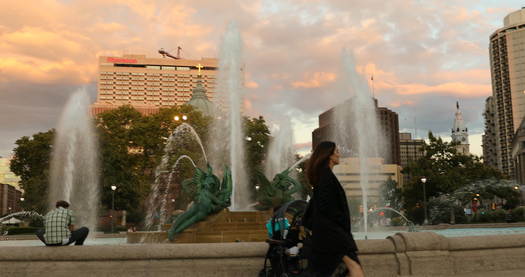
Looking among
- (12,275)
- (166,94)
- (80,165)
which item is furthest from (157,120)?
(166,94)

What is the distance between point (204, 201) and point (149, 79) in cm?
17116

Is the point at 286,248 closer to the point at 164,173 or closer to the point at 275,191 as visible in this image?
the point at 275,191

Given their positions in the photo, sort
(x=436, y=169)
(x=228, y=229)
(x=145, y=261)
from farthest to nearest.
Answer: (x=436, y=169), (x=228, y=229), (x=145, y=261)

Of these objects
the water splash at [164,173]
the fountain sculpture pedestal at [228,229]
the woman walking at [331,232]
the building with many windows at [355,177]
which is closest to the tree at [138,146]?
the water splash at [164,173]

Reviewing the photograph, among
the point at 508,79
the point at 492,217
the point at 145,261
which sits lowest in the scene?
the point at 492,217

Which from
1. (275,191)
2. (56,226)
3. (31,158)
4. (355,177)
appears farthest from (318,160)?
(355,177)

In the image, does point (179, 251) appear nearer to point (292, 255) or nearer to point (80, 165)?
point (292, 255)

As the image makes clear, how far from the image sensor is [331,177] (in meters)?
5.45

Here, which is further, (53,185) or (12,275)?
(53,185)

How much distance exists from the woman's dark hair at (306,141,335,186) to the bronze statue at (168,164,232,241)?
1232 centimetres

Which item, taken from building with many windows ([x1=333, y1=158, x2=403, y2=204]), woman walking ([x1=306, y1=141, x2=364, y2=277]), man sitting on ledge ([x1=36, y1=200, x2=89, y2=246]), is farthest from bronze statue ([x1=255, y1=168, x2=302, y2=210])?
building with many windows ([x1=333, y1=158, x2=403, y2=204])

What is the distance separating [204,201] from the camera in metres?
17.7

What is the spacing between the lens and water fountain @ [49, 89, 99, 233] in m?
41.1

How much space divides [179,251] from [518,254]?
582cm
